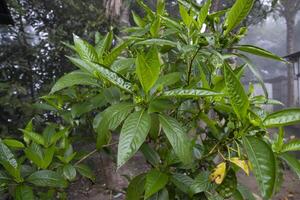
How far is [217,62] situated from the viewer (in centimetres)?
135

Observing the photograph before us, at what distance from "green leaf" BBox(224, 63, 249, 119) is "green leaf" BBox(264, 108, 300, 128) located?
96 mm

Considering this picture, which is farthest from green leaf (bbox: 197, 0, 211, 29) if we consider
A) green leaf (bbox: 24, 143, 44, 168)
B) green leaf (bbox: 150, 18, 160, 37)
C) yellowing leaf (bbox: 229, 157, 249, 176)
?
green leaf (bbox: 24, 143, 44, 168)

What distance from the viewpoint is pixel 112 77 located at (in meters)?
1.04

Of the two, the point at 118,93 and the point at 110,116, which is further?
the point at 118,93

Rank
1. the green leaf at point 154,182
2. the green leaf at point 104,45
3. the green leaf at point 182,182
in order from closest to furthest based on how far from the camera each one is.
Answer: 1. the green leaf at point 154,182
2. the green leaf at point 182,182
3. the green leaf at point 104,45

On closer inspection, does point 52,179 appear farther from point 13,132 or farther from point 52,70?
point 52,70

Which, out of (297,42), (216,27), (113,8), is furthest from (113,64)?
(297,42)

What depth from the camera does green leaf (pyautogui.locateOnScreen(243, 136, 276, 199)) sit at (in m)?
0.84

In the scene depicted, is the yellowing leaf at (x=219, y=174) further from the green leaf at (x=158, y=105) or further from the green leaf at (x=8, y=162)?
the green leaf at (x=8, y=162)

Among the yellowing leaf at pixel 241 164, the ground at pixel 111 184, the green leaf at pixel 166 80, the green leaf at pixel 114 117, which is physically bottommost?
the ground at pixel 111 184

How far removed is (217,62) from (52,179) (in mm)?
886

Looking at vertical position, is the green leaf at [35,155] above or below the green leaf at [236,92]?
below

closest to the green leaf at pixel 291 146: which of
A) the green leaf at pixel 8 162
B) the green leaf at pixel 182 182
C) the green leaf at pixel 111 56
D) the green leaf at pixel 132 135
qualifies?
the green leaf at pixel 182 182

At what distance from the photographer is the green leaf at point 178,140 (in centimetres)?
97
